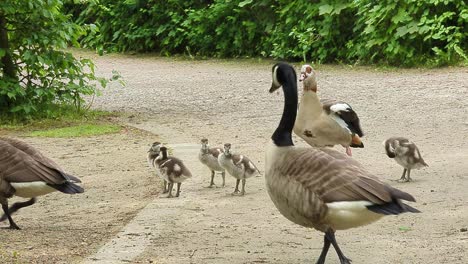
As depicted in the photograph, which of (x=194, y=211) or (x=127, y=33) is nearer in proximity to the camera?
(x=194, y=211)

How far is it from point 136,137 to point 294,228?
5.44 meters

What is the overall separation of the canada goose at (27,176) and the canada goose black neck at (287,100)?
1799 mm

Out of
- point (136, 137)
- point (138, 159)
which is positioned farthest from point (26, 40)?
Answer: point (138, 159)

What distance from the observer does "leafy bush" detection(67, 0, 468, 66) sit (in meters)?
19.1

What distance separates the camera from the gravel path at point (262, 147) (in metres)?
7.50

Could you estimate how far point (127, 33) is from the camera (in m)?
26.5

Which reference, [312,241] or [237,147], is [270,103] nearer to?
[237,147]

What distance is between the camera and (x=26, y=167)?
322 inches

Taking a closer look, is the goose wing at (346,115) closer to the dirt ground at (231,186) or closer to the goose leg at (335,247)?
the dirt ground at (231,186)

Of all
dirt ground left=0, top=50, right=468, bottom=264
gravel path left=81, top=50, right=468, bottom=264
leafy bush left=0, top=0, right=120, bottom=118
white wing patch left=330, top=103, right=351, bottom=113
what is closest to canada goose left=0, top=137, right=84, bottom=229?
dirt ground left=0, top=50, right=468, bottom=264

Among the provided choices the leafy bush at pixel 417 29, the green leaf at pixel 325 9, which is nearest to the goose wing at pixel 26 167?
the leafy bush at pixel 417 29

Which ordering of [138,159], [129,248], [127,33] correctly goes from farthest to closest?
[127,33]
[138,159]
[129,248]

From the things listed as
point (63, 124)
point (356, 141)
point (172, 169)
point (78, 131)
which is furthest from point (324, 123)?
point (63, 124)

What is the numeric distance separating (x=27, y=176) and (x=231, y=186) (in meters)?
2.86
